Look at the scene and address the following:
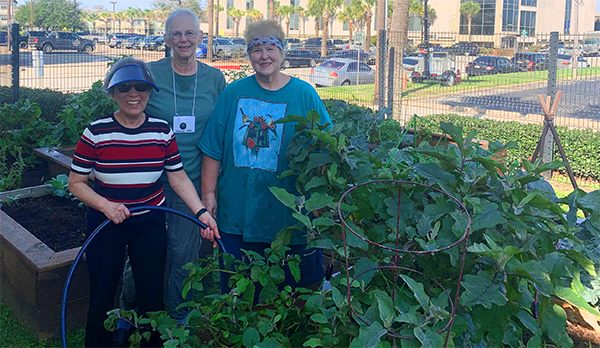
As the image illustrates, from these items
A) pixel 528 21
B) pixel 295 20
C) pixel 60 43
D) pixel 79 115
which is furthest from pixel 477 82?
pixel 295 20

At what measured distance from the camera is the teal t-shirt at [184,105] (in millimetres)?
3285

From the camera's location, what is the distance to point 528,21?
66312mm

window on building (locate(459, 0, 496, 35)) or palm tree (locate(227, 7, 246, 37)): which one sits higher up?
palm tree (locate(227, 7, 246, 37))

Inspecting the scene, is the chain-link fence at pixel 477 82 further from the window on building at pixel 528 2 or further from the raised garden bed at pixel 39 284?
the window on building at pixel 528 2

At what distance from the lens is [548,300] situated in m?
1.77

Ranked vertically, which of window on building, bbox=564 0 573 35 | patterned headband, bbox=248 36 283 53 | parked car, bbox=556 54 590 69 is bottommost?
patterned headband, bbox=248 36 283 53

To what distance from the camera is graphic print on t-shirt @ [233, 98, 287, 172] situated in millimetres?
2908

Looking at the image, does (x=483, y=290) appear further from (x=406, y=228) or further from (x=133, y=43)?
(x=133, y=43)

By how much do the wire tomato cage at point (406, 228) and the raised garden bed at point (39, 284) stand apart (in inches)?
81.7

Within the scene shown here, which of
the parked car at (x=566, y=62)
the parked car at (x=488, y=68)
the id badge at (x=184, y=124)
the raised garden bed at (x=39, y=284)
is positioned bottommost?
the raised garden bed at (x=39, y=284)

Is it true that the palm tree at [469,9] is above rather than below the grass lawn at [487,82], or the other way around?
above

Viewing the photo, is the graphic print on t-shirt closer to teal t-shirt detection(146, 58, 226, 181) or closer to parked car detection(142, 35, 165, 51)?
teal t-shirt detection(146, 58, 226, 181)

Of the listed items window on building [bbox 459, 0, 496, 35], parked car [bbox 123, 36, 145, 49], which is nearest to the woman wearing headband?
parked car [bbox 123, 36, 145, 49]

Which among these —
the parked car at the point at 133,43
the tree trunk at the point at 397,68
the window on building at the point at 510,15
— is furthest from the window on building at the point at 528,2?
the tree trunk at the point at 397,68
